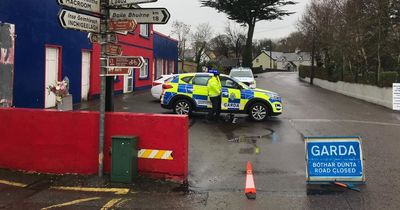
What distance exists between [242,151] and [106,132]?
353 cm

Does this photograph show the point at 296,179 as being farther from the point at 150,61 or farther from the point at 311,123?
the point at 150,61

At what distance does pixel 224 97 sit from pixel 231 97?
24 centimetres

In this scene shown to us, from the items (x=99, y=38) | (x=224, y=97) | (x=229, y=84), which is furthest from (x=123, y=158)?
(x=229, y=84)

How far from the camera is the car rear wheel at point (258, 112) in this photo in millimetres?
14695

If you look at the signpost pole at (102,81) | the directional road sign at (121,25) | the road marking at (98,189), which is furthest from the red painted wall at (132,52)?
the road marking at (98,189)

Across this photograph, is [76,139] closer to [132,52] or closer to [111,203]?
[111,203]

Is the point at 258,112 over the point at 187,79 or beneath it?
beneath

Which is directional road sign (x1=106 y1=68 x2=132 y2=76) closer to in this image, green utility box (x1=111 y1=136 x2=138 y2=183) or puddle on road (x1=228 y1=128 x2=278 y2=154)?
green utility box (x1=111 y1=136 x2=138 y2=183)

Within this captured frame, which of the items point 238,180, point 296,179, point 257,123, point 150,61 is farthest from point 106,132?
point 150,61

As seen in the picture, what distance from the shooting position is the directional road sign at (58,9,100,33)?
6.53m

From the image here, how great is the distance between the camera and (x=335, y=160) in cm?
725

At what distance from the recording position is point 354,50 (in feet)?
99.3

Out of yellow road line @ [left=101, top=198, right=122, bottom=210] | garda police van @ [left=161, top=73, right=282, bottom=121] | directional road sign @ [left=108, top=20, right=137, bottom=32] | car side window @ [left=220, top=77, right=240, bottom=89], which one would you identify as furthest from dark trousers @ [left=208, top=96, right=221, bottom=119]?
yellow road line @ [left=101, top=198, right=122, bottom=210]

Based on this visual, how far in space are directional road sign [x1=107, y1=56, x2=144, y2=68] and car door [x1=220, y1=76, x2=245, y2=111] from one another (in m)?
7.52
